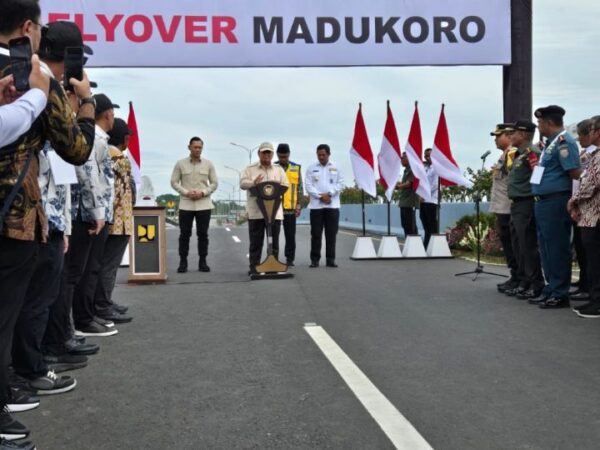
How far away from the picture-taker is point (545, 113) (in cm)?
723

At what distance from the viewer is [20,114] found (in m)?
2.66

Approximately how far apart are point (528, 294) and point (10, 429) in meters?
6.07

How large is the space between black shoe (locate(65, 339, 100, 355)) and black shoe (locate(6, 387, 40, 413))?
3.50ft

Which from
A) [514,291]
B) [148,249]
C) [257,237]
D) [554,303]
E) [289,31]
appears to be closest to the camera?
[554,303]

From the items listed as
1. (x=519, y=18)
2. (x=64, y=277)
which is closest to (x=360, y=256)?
(x=519, y=18)

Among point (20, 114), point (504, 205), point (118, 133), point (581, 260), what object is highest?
point (118, 133)

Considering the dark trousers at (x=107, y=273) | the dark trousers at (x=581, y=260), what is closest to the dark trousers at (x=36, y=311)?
the dark trousers at (x=107, y=273)

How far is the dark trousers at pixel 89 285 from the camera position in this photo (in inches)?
227

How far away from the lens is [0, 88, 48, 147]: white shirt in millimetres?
2611

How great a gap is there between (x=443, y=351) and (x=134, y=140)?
9.46 m

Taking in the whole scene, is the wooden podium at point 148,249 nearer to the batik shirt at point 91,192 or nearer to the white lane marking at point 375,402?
the batik shirt at point 91,192

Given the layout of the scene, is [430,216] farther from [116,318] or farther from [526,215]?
[116,318]

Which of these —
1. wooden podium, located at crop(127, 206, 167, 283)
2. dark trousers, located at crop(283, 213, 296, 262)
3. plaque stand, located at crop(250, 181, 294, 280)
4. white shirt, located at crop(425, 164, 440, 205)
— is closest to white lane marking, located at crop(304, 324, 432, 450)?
plaque stand, located at crop(250, 181, 294, 280)

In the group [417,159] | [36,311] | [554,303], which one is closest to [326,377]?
[36,311]
